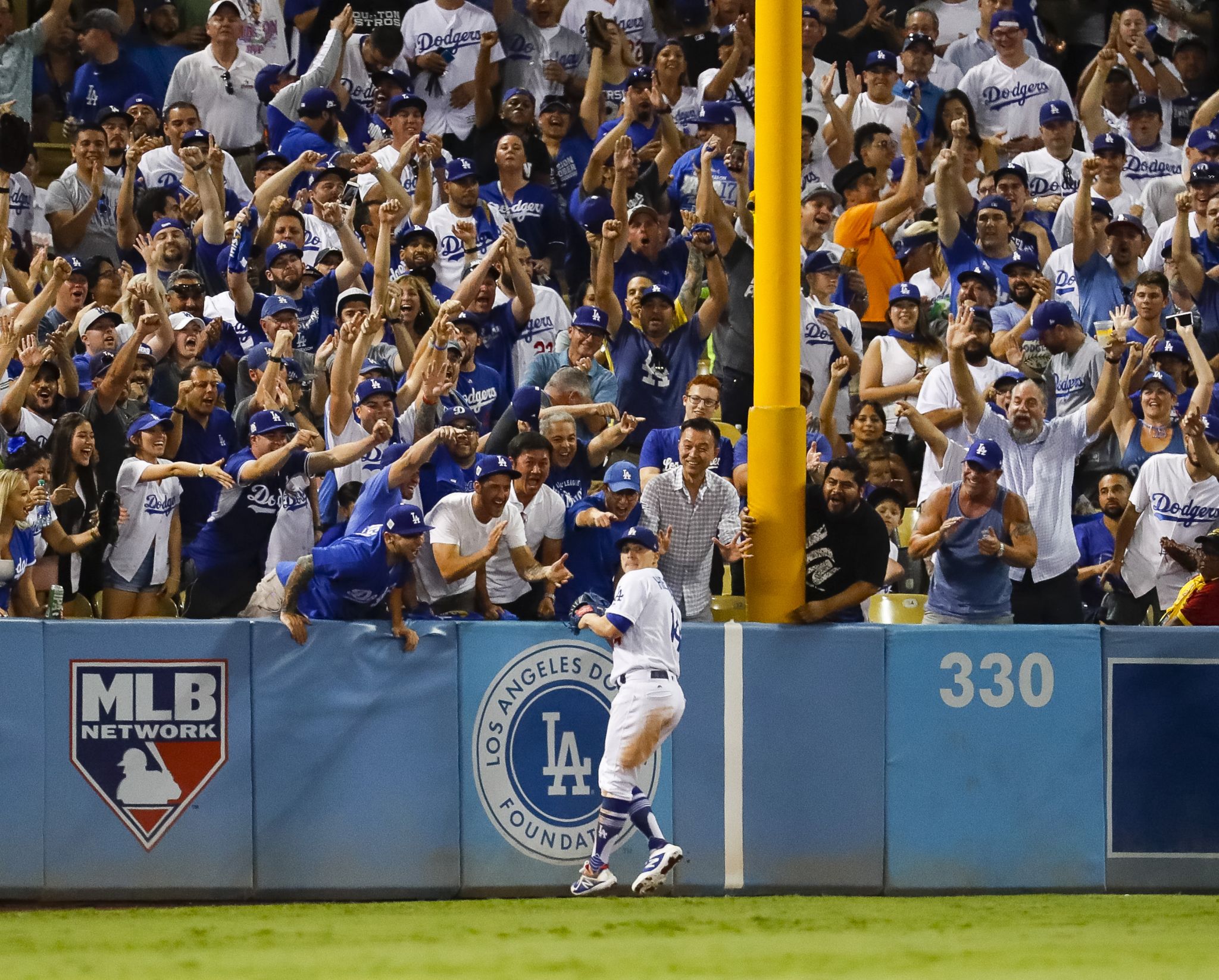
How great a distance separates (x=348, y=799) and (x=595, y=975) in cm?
239

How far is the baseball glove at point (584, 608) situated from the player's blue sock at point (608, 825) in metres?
0.95

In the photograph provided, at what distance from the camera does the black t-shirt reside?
961cm

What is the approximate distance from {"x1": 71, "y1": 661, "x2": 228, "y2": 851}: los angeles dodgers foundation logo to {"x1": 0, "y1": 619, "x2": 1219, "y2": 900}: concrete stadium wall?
1cm

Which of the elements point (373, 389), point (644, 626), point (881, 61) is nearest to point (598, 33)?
point (881, 61)

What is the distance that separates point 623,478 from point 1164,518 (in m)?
3.64

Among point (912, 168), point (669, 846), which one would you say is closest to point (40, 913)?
point (669, 846)

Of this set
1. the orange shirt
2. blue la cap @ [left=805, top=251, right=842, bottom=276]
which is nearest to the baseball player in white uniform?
blue la cap @ [left=805, top=251, right=842, bottom=276]

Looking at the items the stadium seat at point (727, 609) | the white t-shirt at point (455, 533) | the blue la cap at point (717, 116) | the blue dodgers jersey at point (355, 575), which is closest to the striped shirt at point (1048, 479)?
the stadium seat at point (727, 609)

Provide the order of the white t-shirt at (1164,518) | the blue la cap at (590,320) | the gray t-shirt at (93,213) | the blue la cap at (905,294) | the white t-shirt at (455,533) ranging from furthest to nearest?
the gray t-shirt at (93,213)
the blue la cap at (905,294)
the blue la cap at (590,320)
the white t-shirt at (1164,518)
the white t-shirt at (455,533)

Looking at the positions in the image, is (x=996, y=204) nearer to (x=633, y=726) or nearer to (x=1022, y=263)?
(x=1022, y=263)

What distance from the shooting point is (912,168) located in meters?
14.3

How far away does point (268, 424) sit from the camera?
33.8 feet

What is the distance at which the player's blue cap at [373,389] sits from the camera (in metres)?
10.7

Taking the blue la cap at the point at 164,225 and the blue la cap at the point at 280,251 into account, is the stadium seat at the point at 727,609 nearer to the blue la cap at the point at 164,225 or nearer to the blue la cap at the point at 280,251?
the blue la cap at the point at 280,251
